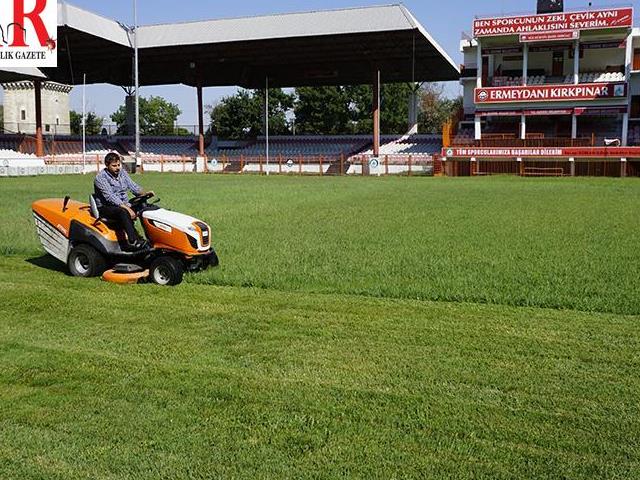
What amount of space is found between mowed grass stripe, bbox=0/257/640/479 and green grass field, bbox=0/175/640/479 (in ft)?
0.05

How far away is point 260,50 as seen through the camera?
4725 cm

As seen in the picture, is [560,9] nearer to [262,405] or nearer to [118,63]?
[118,63]

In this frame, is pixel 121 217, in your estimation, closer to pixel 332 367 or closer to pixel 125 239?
pixel 125 239

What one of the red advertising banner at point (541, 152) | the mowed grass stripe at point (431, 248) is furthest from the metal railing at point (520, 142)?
the mowed grass stripe at point (431, 248)

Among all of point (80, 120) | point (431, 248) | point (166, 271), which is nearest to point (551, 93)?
point (431, 248)

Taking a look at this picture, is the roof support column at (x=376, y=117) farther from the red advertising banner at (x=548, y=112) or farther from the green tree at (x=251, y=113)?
the green tree at (x=251, y=113)

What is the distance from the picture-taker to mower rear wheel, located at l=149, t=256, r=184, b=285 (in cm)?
753

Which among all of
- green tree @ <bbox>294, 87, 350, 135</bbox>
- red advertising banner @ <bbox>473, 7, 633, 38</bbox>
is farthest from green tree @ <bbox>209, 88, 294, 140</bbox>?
red advertising banner @ <bbox>473, 7, 633, 38</bbox>

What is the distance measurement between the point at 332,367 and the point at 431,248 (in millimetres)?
5404

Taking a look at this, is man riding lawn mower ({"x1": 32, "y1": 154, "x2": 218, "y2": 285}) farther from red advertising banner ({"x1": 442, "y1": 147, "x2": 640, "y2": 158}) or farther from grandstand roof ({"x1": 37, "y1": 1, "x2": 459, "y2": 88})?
grandstand roof ({"x1": 37, "y1": 1, "x2": 459, "y2": 88})

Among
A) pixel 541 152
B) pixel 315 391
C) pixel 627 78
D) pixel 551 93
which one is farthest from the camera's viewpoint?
pixel 551 93

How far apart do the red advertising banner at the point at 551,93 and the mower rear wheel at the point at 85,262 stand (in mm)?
40360

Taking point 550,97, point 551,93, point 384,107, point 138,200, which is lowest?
point 138,200

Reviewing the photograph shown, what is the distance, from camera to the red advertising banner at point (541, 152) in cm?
3641
